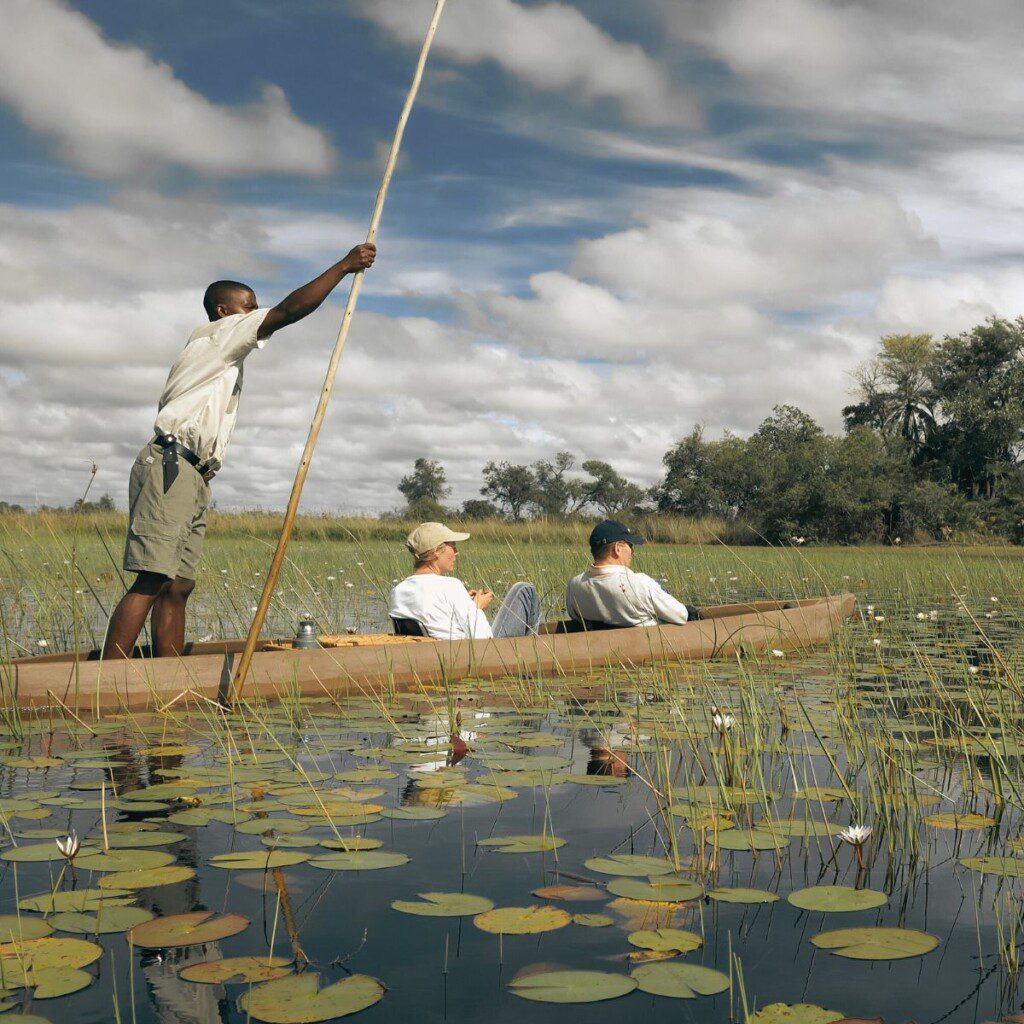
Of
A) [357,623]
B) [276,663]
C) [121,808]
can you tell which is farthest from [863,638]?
[121,808]

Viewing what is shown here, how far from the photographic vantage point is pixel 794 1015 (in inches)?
77.4

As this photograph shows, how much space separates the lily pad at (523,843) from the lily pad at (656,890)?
0.33 metres

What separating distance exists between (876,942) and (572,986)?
2.48 feet

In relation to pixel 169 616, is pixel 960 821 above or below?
below

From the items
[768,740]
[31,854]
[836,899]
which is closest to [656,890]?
[836,899]

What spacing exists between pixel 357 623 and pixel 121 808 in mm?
6125

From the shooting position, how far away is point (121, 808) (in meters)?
3.41

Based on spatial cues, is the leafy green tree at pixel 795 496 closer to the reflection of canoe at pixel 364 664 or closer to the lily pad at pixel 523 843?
the reflection of canoe at pixel 364 664

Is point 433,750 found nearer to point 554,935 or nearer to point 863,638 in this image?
point 554,935

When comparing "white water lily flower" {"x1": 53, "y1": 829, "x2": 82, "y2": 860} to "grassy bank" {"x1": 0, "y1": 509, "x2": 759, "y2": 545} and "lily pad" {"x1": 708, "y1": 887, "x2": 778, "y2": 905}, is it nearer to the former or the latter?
"lily pad" {"x1": 708, "y1": 887, "x2": 778, "y2": 905}

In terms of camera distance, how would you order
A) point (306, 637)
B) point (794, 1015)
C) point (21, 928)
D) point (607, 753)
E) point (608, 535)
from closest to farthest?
point (794, 1015)
point (21, 928)
point (607, 753)
point (306, 637)
point (608, 535)

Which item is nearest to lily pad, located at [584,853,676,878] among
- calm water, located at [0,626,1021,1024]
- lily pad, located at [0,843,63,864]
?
calm water, located at [0,626,1021,1024]

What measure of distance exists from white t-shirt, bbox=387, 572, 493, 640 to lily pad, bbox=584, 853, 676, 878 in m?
3.47

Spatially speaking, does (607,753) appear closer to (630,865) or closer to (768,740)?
(768,740)
